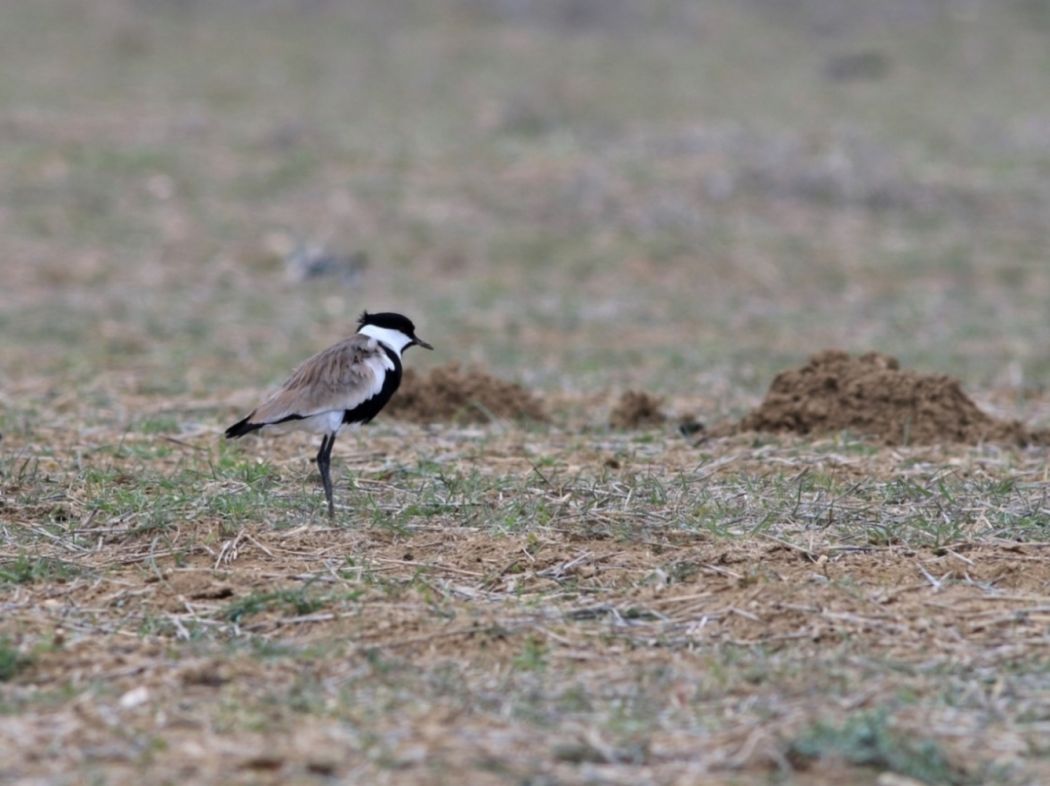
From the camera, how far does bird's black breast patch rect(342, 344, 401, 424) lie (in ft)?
21.0

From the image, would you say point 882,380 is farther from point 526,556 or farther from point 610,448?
point 526,556

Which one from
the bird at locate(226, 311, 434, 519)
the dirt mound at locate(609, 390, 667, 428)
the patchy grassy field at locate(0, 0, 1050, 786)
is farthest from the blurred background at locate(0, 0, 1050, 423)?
the bird at locate(226, 311, 434, 519)

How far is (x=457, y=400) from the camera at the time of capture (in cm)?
855

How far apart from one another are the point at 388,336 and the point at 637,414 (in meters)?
2.03

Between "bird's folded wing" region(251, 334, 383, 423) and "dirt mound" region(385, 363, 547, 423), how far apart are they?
1.93 m

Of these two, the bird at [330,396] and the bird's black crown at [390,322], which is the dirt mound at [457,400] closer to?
the bird's black crown at [390,322]

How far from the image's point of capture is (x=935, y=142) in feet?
64.4

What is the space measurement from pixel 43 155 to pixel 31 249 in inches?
113

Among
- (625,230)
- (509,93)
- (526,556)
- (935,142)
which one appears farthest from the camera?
(509,93)

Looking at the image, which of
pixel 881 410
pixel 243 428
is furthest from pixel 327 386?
pixel 881 410

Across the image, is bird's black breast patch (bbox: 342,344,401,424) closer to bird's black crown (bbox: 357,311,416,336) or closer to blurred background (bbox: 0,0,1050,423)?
bird's black crown (bbox: 357,311,416,336)

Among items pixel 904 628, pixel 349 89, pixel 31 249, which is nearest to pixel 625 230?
pixel 31 249

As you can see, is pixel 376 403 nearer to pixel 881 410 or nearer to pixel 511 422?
pixel 511 422

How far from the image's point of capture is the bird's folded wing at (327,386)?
630cm
